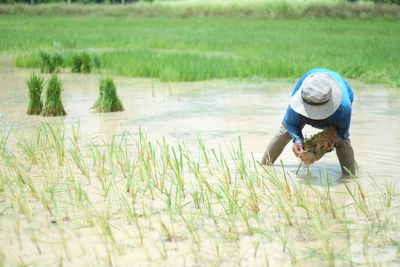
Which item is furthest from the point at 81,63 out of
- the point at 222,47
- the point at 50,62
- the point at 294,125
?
the point at 294,125

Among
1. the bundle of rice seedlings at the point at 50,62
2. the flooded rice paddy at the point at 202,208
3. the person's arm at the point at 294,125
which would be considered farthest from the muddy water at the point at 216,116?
the bundle of rice seedlings at the point at 50,62

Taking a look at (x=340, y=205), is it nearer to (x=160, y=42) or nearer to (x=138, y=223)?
(x=138, y=223)

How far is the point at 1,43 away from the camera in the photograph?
14461 mm

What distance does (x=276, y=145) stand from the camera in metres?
4.88

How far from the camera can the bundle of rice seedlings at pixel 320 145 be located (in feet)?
14.5

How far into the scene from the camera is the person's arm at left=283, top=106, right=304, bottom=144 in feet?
14.7

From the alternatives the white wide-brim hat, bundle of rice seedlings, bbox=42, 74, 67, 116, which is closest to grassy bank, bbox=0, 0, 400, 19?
bundle of rice seedlings, bbox=42, 74, 67, 116

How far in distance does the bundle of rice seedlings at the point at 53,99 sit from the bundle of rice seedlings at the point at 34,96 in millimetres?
131

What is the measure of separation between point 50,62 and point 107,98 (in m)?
3.94

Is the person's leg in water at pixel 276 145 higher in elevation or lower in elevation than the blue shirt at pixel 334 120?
lower

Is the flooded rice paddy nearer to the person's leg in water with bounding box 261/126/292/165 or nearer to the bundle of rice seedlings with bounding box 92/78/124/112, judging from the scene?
the person's leg in water with bounding box 261/126/292/165

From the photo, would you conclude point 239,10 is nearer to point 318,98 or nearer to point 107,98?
point 107,98

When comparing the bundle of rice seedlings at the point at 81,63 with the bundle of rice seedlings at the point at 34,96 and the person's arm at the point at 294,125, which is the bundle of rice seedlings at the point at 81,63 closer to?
the bundle of rice seedlings at the point at 34,96

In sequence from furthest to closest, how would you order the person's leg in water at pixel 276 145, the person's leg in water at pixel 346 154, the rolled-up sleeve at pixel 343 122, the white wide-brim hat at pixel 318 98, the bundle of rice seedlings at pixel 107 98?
the bundle of rice seedlings at pixel 107 98
the person's leg in water at pixel 276 145
the person's leg in water at pixel 346 154
the rolled-up sleeve at pixel 343 122
the white wide-brim hat at pixel 318 98
